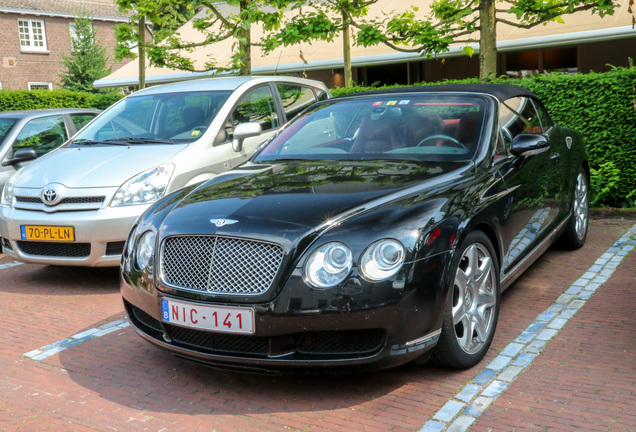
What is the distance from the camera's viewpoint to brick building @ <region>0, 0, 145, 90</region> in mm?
34500

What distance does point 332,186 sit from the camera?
158 inches

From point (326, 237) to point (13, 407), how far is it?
190 cm

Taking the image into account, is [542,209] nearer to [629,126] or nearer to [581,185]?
[581,185]

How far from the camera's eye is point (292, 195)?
391 centimetres

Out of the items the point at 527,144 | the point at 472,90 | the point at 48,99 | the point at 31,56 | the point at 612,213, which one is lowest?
the point at 612,213

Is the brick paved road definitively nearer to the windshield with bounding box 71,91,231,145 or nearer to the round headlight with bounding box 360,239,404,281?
the round headlight with bounding box 360,239,404,281

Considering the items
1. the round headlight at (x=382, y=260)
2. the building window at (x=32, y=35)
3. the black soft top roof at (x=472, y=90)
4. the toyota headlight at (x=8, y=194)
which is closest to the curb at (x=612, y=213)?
the black soft top roof at (x=472, y=90)

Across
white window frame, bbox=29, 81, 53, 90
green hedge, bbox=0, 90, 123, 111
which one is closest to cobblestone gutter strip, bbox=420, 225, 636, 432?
green hedge, bbox=0, 90, 123, 111

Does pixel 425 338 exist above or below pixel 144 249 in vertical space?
below

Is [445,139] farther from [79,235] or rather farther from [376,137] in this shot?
[79,235]

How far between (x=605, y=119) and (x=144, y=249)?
6481 mm

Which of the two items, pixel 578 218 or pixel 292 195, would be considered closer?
pixel 292 195

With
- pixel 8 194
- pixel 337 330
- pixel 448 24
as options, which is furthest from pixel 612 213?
→ pixel 8 194

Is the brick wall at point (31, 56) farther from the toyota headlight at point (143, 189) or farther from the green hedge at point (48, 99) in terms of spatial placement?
the toyota headlight at point (143, 189)
